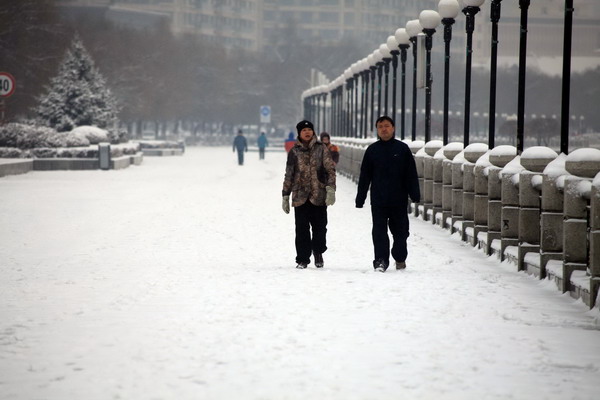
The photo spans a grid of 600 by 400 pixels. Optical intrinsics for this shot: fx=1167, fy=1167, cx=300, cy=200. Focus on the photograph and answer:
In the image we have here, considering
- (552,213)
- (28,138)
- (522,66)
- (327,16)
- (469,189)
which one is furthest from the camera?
(327,16)

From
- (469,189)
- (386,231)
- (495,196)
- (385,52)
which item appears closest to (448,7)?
(469,189)

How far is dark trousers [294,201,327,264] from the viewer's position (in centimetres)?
1197

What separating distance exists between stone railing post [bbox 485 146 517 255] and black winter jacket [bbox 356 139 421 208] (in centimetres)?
171

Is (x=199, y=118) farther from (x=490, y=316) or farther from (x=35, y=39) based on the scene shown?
(x=490, y=316)

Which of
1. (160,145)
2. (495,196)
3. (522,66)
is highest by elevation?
(522,66)

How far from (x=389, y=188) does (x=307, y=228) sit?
0.98 m

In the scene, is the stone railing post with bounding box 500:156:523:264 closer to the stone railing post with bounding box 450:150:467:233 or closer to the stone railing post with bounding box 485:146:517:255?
the stone railing post with bounding box 485:146:517:255

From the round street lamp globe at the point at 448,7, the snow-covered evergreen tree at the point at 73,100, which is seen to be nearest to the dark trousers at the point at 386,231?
the round street lamp globe at the point at 448,7

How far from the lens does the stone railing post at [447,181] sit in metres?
17.3

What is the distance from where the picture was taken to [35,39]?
181 ft

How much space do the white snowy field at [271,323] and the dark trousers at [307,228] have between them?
252mm

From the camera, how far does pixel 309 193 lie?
474 inches

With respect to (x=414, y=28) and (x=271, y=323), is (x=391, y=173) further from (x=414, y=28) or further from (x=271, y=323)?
(x=414, y=28)

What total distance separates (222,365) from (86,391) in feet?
3.15
